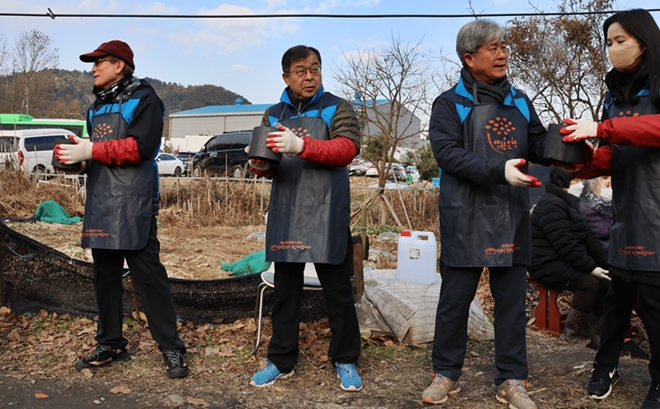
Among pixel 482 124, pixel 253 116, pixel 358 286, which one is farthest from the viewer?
pixel 253 116

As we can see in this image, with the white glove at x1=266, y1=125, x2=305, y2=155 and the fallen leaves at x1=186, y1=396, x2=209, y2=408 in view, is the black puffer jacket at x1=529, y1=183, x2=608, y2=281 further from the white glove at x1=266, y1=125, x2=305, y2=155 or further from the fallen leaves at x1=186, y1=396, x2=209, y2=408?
the fallen leaves at x1=186, y1=396, x2=209, y2=408

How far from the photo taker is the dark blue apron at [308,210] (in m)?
3.35

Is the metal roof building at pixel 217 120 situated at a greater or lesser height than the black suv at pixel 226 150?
greater

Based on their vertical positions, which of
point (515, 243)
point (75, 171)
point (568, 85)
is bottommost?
point (515, 243)

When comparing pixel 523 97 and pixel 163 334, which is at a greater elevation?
pixel 523 97

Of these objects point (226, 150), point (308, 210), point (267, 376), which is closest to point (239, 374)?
point (267, 376)

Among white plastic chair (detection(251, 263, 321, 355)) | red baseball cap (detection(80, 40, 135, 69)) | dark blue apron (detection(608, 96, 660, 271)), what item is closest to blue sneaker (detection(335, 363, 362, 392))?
white plastic chair (detection(251, 263, 321, 355))

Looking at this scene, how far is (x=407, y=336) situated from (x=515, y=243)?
Result: 147 cm

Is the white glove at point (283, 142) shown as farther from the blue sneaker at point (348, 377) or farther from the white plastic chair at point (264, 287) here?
the blue sneaker at point (348, 377)

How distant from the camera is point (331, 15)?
9.91m

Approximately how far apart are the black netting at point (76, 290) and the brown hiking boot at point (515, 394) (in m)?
1.83

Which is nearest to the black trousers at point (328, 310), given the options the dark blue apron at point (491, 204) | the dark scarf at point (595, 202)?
the dark blue apron at point (491, 204)

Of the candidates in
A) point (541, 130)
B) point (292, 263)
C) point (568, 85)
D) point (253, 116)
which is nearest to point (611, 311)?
point (541, 130)

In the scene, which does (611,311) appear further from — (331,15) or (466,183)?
(331,15)
